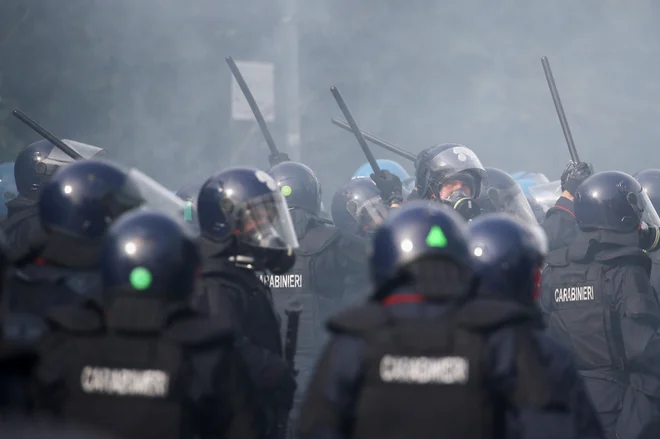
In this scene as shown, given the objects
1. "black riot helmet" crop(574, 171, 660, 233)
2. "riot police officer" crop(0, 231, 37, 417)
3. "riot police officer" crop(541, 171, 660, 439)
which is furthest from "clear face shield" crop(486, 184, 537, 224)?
"riot police officer" crop(0, 231, 37, 417)

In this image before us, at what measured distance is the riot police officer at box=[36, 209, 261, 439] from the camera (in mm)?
2916

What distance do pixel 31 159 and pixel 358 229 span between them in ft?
8.98

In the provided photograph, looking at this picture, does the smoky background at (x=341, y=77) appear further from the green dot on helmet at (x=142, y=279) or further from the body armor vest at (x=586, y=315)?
the green dot on helmet at (x=142, y=279)

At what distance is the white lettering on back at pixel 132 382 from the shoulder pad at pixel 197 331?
12 centimetres

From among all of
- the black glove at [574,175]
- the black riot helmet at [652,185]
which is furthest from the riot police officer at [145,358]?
the black riot helmet at [652,185]

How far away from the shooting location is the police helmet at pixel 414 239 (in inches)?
117

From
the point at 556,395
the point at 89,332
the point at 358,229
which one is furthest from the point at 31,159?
the point at 556,395

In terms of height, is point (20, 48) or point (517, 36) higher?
point (517, 36)

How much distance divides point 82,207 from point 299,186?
318cm

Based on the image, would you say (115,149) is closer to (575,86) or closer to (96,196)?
(575,86)

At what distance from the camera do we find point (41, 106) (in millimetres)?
15445

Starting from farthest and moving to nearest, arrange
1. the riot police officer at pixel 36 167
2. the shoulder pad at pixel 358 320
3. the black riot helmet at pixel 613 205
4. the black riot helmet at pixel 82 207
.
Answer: the riot police officer at pixel 36 167
the black riot helmet at pixel 613 205
the black riot helmet at pixel 82 207
the shoulder pad at pixel 358 320

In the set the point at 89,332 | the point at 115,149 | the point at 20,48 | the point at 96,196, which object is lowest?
the point at 89,332

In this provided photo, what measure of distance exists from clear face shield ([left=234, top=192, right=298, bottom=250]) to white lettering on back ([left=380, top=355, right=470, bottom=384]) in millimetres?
1559
